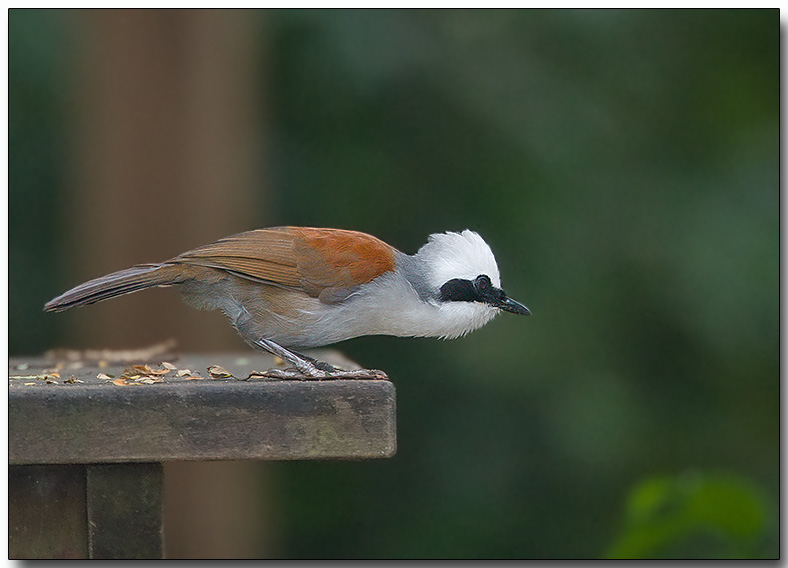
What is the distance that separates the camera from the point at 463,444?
21.1ft

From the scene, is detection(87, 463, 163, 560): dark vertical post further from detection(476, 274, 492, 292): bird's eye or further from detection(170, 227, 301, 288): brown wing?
detection(476, 274, 492, 292): bird's eye

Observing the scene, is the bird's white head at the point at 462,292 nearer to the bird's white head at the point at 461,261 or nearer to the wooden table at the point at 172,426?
the bird's white head at the point at 461,261

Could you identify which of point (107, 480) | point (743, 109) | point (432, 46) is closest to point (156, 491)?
point (107, 480)

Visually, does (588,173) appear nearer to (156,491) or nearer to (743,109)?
(743,109)

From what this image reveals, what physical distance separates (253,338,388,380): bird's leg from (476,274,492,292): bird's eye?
1.69ft

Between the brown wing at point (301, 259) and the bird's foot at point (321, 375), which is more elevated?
the brown wing at point (301, 259)

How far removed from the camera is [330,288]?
3.34 metres

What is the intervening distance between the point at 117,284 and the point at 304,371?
64 centimetres

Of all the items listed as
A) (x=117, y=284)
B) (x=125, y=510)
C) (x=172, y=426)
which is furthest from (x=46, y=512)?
(x=117, y=284)

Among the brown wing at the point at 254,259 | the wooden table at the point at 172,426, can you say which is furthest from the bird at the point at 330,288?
the wooden table at the point at 172,426

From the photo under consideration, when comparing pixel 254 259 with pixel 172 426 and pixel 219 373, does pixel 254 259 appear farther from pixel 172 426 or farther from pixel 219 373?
pixel 172 426

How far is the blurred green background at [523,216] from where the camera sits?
19.9 feet

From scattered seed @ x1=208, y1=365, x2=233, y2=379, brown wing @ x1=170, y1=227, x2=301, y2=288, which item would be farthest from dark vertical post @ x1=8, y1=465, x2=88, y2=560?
brown wing @ x1=170, y1=227, x2=301, y2=288

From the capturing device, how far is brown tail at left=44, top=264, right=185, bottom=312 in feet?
10.1
